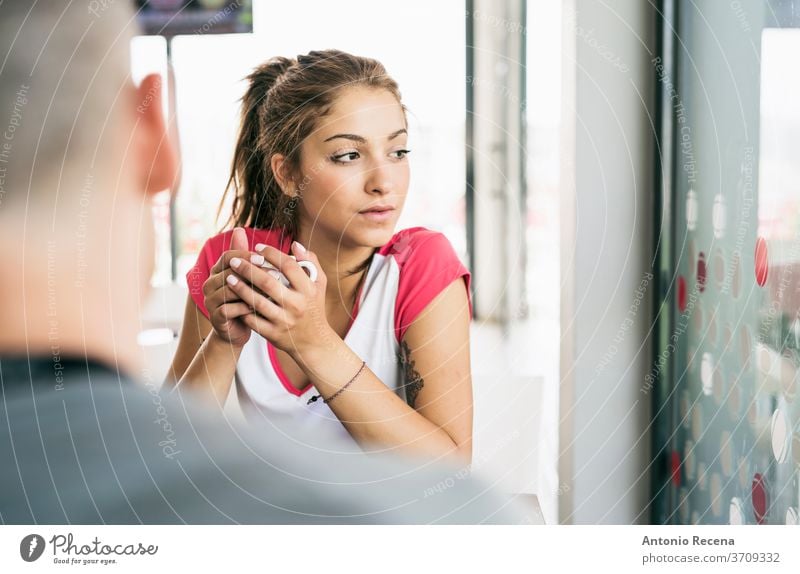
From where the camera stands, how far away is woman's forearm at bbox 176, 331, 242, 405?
26.5 inches

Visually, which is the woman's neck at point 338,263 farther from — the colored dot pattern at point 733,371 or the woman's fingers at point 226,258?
the colored dot pattern at point 733,371

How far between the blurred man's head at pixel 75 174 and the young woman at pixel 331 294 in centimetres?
7

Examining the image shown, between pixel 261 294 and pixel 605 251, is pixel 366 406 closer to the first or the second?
pixel 261 294

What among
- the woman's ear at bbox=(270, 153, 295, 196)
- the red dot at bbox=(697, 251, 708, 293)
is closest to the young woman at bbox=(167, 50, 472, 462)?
the woman's ear at bbox=(270, 153, 295, 196)

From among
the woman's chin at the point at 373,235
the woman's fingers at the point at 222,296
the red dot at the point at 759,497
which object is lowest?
the red dot at the point at 759,497

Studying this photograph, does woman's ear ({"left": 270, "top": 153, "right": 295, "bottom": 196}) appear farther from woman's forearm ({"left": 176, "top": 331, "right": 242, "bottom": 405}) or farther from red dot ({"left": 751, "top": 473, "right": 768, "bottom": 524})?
red dot ({"left": 751, "top": 473, "right": 768, "bottom": 524})

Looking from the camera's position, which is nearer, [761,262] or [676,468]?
[761,262]

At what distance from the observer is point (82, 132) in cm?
68

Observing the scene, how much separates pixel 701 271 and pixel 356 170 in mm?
281

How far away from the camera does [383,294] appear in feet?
2.20

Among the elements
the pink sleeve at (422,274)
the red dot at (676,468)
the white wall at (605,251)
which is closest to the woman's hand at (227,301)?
the pink sleeve at (422,274)

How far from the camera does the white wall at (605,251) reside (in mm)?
682

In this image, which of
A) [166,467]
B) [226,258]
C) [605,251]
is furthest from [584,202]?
[166,467]
